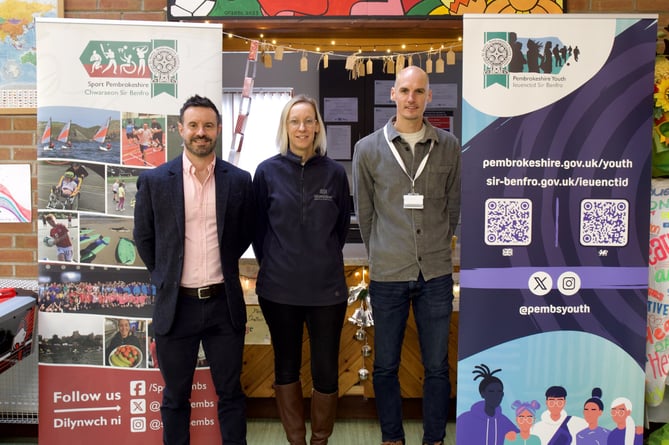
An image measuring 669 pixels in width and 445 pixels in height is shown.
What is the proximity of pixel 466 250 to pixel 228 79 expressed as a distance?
3559 mm

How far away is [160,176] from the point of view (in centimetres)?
244

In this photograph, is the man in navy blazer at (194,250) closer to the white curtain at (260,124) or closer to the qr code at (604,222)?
the qr code at (604,222)

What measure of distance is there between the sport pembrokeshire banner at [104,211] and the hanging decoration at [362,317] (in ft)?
2.66

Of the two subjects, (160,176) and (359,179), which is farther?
(359,179)

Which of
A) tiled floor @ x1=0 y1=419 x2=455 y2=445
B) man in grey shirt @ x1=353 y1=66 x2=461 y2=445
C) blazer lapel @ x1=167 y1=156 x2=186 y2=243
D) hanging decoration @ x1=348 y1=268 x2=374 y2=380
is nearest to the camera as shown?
blazer lapel @ x1=167 y1=156 x2=186 y2=243

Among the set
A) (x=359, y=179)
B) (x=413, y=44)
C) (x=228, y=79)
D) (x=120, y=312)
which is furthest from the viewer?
(x=228, y=79)

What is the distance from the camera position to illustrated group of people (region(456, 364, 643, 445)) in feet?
8.60

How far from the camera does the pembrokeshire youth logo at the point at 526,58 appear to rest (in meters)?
2.55

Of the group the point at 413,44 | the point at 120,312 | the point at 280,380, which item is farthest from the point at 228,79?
the point at 280,380

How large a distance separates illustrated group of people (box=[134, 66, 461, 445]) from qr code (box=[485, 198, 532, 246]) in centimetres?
17

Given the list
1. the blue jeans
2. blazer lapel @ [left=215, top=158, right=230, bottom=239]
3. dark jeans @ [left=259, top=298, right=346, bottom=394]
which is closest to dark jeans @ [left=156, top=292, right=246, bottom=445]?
dark jeans @ [left=259, top=298, right=346, bottom=394]

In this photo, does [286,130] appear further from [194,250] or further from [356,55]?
[356,55]

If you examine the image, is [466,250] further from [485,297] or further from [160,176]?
[160,176]

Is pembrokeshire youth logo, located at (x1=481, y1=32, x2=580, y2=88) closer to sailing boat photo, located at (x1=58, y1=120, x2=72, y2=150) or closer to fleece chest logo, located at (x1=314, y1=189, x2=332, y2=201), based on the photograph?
fleece chest logo, located at (x1=314, y1=189, x2=332, y2=201)
